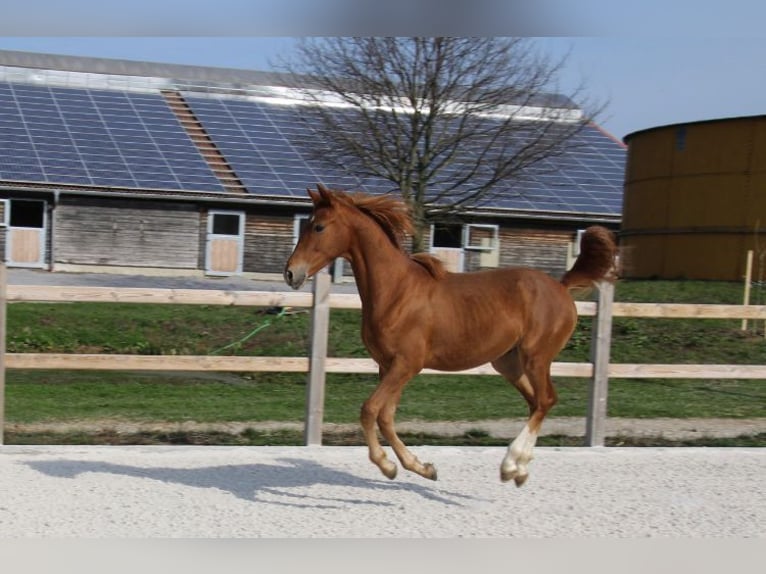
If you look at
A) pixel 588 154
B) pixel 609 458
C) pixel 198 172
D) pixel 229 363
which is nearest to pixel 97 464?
pixel 229 363

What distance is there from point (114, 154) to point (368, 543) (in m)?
25.8

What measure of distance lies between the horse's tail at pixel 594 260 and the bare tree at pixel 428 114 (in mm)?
8238

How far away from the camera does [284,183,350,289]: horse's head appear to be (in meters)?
5.45

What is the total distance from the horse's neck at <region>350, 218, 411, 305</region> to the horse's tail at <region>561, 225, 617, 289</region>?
4.04ft

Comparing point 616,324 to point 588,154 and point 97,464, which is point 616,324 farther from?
point 588,154

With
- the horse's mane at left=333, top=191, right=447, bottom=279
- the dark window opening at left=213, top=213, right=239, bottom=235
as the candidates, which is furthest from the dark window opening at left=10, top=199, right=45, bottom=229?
the horse's mane at left=333, top=191, right=447, bottom=279

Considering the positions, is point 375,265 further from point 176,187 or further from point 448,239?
point 448,239

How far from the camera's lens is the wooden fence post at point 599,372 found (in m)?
8.25

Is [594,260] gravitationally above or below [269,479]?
above

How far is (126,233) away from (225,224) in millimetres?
2930

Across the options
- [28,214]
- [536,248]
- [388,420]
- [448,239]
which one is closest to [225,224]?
[28,214]

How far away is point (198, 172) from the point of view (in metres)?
28.7

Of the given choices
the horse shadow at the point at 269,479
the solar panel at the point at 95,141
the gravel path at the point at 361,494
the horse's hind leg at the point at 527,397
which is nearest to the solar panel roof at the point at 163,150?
the solar panel at the point at 95,141

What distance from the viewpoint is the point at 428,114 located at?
1545 centimetres
